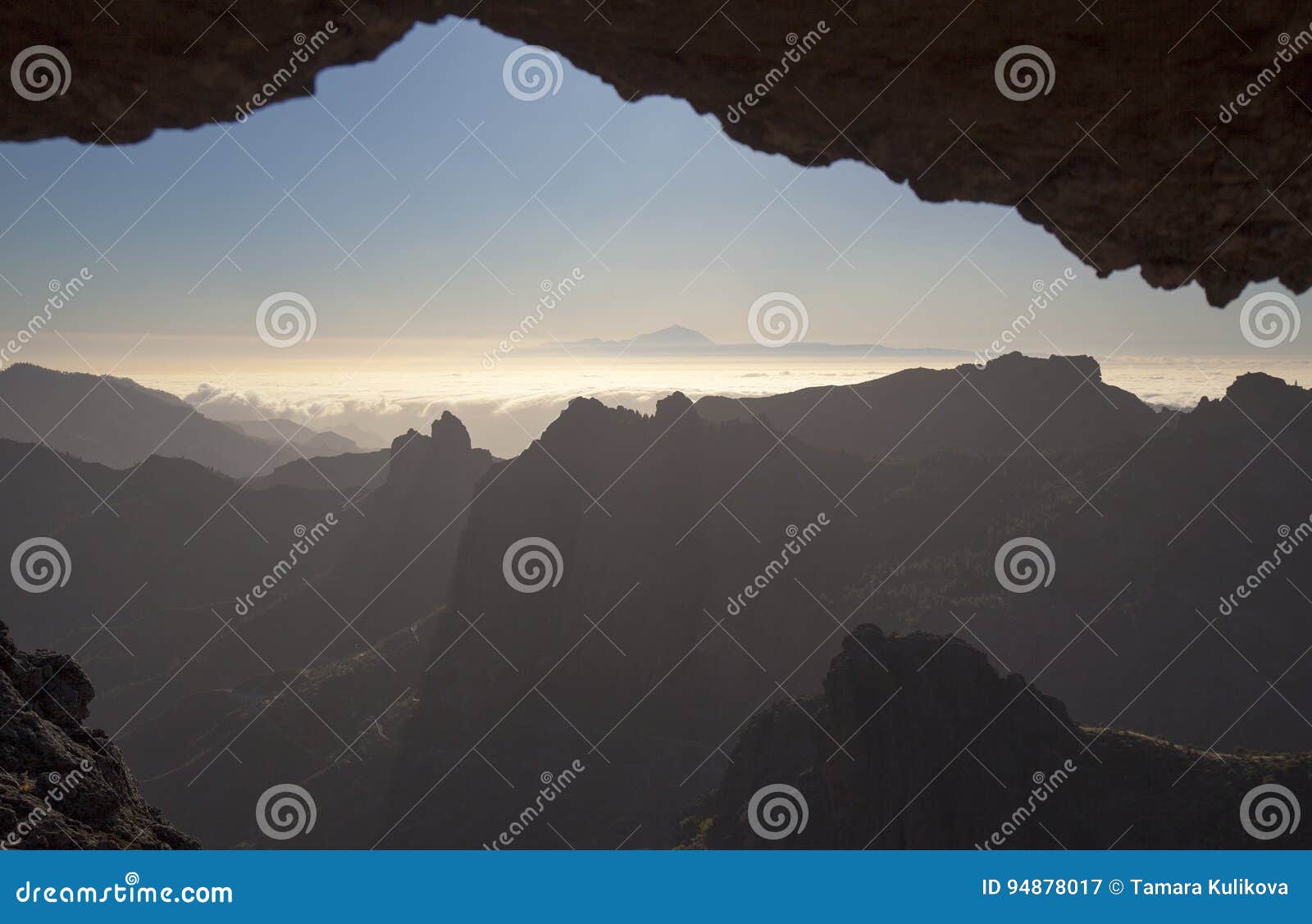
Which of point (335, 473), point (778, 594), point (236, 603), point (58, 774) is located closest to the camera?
point (58, 774)

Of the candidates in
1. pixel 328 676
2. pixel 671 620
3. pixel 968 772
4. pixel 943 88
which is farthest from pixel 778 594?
pixel 943 88

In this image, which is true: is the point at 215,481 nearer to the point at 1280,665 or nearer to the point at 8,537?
the point at 8,537

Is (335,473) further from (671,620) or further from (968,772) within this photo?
(968,772)

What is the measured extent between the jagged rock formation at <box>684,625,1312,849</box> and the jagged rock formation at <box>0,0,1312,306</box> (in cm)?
3971

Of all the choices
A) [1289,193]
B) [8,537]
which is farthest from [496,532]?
Answer: [8,537]

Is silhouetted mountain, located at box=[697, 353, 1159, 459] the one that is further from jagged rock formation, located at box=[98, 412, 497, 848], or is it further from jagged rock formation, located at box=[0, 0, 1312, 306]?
jagged rock formation, located at box=[0, 0, 1312, 306]

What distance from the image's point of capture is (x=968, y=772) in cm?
4153

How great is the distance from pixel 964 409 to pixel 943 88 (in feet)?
541

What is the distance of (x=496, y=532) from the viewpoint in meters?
97.3

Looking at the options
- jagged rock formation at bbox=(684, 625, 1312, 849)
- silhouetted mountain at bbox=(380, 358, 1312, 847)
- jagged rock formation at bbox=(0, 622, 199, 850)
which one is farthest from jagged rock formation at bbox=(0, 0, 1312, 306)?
silhouetted mountain at bbox=(380, 358, 1312, 847)

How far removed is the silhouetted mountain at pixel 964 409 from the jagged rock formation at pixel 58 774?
134 m

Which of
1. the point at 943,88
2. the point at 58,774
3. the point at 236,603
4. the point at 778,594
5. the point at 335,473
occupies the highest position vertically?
the point at 778,594

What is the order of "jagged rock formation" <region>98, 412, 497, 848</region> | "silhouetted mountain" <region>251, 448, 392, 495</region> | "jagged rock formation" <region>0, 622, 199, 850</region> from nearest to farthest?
"jagged rock formation" <region>0, 622, 199, 850</region>, "jagged rock formation" <region>98, 412, 497, 848</region>, "silhouetted mountain" <region>251, 448, 392, 495</region>

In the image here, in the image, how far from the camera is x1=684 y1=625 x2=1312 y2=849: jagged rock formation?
36000mm
